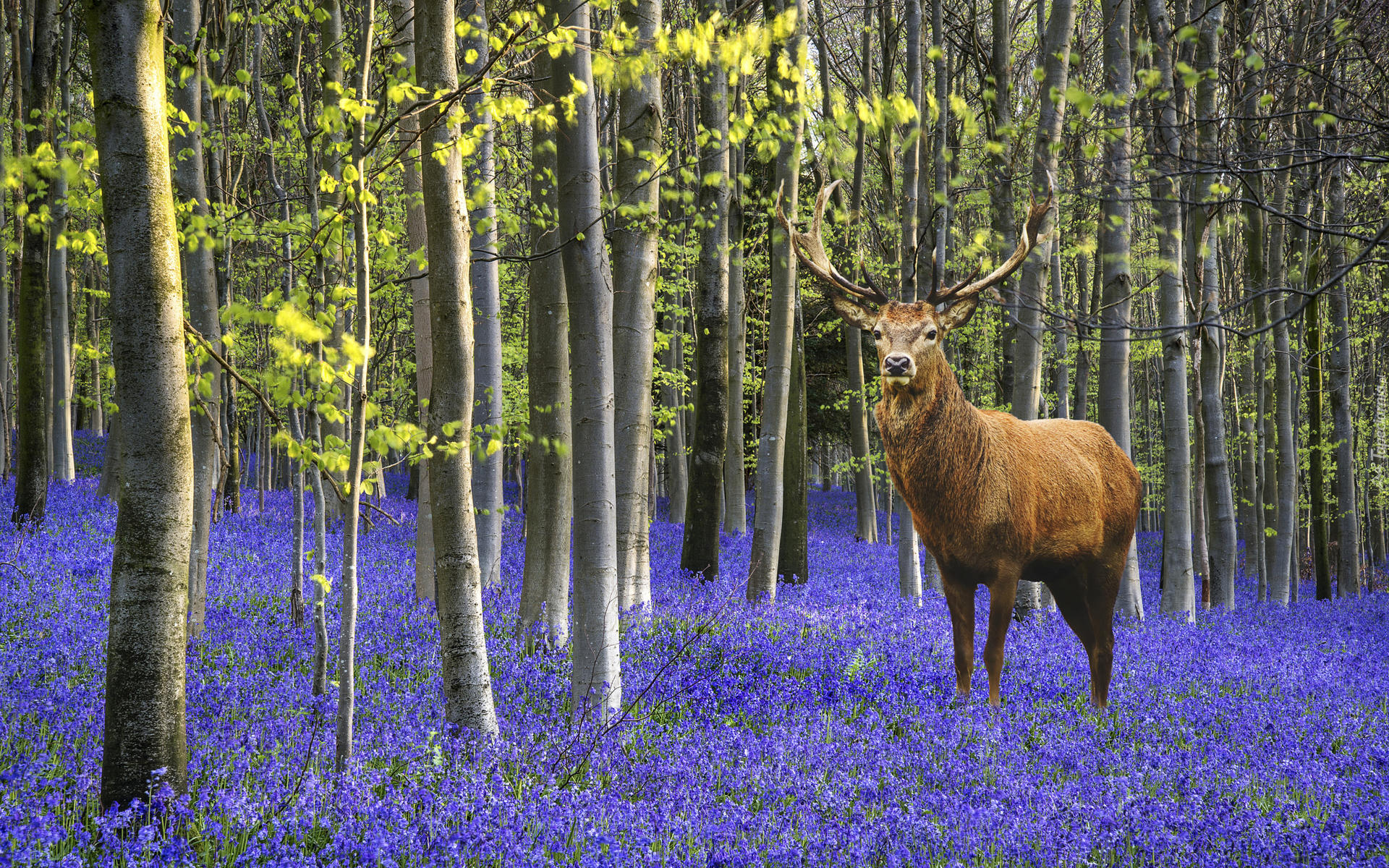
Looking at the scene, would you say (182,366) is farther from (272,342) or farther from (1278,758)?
(1278,758)

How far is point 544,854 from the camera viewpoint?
362 cm

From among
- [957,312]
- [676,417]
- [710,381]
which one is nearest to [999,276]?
[957,312]

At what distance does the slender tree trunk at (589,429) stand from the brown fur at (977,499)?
2536 mm

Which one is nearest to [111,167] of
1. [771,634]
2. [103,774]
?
[103,774]

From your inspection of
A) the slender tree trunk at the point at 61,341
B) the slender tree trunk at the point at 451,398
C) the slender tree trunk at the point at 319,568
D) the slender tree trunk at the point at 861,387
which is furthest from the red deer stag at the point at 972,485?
the slender tree trunk at the point at 61,341

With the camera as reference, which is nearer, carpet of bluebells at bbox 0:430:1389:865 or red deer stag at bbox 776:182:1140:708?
carpet of bluebells at bbox 0:430:1389:865

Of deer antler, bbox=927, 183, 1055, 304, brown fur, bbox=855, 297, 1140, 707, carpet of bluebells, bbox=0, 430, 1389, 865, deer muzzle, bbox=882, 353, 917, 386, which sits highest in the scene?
deer antler, bbox=927, 183, 1055, 304

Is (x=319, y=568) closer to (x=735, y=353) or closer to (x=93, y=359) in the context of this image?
(x=735, y=353)

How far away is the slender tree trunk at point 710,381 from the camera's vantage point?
1231cm

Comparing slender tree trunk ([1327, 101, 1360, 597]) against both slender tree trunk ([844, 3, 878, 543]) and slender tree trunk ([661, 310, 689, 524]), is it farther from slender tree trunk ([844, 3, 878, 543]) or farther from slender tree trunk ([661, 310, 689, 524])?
slender tree trunk ([661, 310, 689, 524])

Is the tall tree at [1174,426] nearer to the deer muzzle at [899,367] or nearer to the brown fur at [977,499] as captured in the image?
the brown fur at [977,499]

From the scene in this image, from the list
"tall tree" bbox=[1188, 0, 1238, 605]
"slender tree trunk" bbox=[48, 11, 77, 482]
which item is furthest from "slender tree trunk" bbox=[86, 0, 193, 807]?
"slender tree trunk" bbox=[48, 11, 77, 482]

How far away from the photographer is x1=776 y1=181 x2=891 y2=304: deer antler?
734 centimetres

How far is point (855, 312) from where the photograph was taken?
7.15 metres
